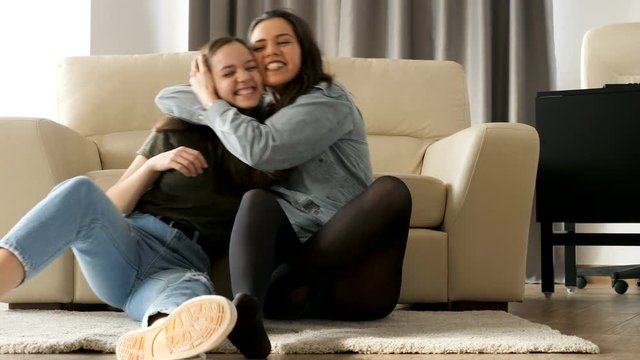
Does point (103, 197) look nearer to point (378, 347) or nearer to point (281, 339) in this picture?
point (281, 339)

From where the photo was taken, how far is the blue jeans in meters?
1.59

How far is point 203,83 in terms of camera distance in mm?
2018

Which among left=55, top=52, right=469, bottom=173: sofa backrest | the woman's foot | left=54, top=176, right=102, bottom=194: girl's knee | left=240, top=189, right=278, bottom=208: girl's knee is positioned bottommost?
the woman's foot

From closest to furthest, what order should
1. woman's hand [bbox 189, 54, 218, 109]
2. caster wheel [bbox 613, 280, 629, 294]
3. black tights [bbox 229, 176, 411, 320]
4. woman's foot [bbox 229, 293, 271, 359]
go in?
woman's foot [bbox 229, 293, 271, 359] → black tights [bbox 229, 176, 411, 320] → woman's hand [bbox 189, 54, 218, 109] → caster wheel [bbox 613, 280, 629, 294]

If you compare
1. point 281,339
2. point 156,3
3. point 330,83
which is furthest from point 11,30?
point 281,339

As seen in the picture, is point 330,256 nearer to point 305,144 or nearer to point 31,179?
point 305,144

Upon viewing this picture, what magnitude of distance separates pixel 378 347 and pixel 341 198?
403mm

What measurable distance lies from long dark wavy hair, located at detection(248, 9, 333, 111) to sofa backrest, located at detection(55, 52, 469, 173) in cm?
108

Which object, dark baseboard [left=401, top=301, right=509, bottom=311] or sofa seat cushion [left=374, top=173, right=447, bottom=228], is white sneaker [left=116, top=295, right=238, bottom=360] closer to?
sofa seat cushion [left=374, top=173, right=447, bottom=228]

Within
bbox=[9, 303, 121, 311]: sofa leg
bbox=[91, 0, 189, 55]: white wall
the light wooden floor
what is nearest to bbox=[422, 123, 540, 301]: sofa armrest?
the light wooden floor

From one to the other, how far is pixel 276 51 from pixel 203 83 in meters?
0.18

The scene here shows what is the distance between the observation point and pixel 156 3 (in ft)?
14.6

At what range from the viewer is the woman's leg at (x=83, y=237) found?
1561 millimetres

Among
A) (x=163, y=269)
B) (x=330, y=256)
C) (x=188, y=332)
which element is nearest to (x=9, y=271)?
(x=188, y=332)
